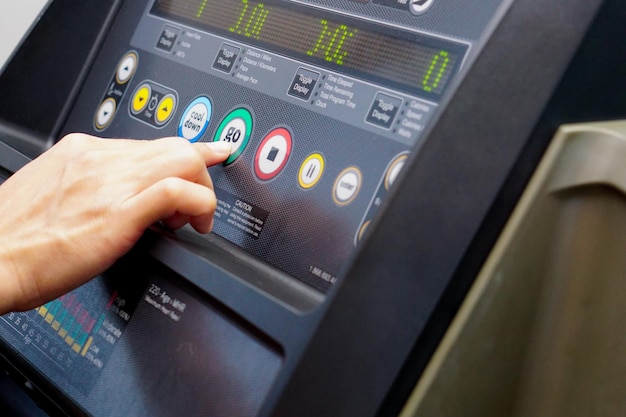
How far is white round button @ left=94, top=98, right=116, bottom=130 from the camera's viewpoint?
108cm

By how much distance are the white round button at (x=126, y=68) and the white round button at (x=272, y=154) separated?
29cm

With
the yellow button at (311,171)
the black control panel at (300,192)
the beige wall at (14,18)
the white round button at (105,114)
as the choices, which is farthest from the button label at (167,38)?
the beige wall at (14,18)

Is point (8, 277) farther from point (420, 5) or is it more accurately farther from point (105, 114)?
point (420, 5)

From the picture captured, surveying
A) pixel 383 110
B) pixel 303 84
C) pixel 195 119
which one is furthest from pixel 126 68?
pixel 383 110

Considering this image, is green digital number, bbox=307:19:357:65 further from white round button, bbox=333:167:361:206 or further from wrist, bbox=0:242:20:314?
wrist, bbox=0:242:20:314

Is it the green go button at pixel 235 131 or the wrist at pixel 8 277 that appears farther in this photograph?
the green go button at pixel 235 131

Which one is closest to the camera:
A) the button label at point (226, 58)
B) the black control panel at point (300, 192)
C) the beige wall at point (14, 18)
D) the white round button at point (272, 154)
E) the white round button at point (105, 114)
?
the black control panel at point (300, 192)

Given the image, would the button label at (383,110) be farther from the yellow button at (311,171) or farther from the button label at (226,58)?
the button label at (226,58)

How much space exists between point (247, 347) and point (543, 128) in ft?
1.04

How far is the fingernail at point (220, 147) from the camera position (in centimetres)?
90

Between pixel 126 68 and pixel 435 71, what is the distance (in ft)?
1.59

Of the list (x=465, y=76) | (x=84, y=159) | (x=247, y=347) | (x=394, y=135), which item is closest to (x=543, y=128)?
(x=465, y=76)

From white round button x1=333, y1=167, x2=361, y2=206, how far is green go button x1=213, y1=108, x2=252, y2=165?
0.48ft

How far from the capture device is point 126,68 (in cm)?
109
